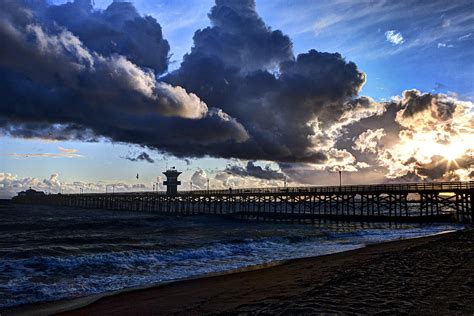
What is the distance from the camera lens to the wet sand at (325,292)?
22.9 ft

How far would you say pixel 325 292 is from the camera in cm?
831

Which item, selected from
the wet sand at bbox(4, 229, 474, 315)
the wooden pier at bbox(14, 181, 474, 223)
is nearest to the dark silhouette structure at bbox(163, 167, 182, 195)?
the wooden pier at bbox(14, 181, 474, 223)

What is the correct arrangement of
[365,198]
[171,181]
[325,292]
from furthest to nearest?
[171,181] → [365,198] → [325,292]

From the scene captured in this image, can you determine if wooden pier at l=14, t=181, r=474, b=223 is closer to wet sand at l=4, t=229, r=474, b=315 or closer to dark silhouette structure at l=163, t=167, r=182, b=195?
dark silhouette structure at l=163, t=167, r=182, b=195

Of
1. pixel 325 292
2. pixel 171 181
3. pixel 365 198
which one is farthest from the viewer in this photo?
pixel 171 181

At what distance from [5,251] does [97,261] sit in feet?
22.0

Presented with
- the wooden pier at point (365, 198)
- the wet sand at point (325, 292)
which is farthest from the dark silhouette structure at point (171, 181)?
the wet sand at point (325, 292)

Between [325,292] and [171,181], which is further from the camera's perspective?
[171,181]

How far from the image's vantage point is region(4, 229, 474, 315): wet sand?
6.99 metres

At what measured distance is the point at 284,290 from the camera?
358 inches

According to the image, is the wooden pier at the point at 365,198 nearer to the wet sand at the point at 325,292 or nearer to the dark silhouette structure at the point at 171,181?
the dark silhouette structure at the point at 171,181

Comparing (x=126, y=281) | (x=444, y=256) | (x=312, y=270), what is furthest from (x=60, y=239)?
(x=444, y=256)

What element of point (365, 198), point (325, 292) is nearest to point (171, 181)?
point (365, 198)

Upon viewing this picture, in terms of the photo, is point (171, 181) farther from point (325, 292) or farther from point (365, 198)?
point (325, 292)
